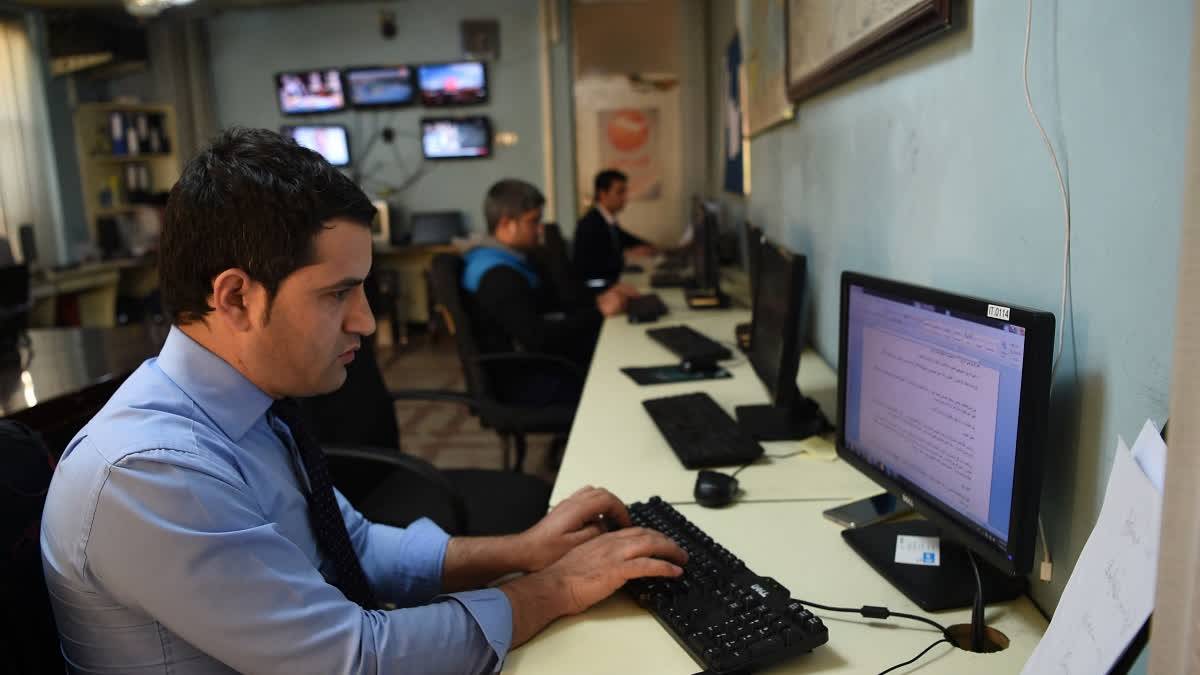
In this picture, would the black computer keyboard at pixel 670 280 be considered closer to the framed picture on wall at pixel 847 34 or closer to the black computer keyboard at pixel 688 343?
the black computer keyboard at pixel 688 343

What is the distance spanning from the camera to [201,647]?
79 centimetres

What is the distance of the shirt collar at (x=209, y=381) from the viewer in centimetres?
92

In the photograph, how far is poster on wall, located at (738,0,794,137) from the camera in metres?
2.57

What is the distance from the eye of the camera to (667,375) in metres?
2.22

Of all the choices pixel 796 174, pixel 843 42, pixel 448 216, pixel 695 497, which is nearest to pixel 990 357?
pixel 695 497

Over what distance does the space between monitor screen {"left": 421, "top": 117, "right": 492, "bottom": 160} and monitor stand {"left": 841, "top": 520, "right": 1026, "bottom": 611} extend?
6115mm

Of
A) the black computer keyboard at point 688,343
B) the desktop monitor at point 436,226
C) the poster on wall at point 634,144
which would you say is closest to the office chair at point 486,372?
the black computer keyboard at point 688,343

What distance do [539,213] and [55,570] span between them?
2.83m

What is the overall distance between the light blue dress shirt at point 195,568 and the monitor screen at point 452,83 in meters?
6.17

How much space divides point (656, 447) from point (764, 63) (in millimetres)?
1914

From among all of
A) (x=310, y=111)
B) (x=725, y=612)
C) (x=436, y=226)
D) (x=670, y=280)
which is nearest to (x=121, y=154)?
(x=310, y=111)

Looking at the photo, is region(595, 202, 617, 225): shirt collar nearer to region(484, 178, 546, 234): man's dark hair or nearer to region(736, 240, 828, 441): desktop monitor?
region(484, 178, 546, 234): man's dark hair

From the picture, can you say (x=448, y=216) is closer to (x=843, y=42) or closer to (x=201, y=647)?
(x=843, y=42)

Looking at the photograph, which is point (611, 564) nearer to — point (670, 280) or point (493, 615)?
point (493, 615)
